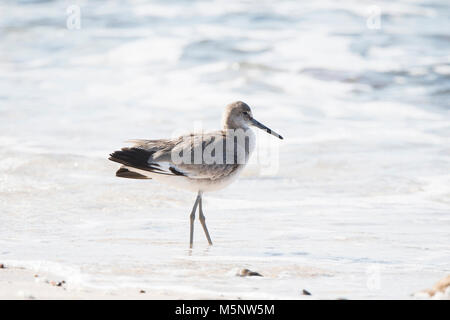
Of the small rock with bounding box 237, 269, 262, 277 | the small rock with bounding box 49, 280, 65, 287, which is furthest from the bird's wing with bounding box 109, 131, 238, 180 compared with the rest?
the small rock with bounding box 49, 280, 65, 287

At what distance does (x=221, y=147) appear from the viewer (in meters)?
5.86

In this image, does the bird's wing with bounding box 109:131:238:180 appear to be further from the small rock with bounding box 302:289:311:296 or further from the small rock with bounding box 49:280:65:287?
the small rock with bounding box 302:289:311:296

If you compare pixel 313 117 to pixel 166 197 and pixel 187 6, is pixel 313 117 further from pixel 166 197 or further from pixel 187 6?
pixel 187 6

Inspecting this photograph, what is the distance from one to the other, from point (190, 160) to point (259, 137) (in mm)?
4127

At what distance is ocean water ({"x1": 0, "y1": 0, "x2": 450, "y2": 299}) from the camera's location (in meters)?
5.19

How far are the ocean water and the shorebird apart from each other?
47 cm

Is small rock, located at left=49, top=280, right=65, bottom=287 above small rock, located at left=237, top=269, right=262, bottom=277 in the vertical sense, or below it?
above

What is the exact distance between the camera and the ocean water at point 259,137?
519 centimetres

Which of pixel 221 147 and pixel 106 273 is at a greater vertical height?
pixel 221 147

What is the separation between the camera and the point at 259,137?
980 centimetres

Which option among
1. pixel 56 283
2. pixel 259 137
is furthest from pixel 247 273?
pixel 259 137

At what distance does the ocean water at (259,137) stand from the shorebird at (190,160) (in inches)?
18.4

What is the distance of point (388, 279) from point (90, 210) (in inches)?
112
